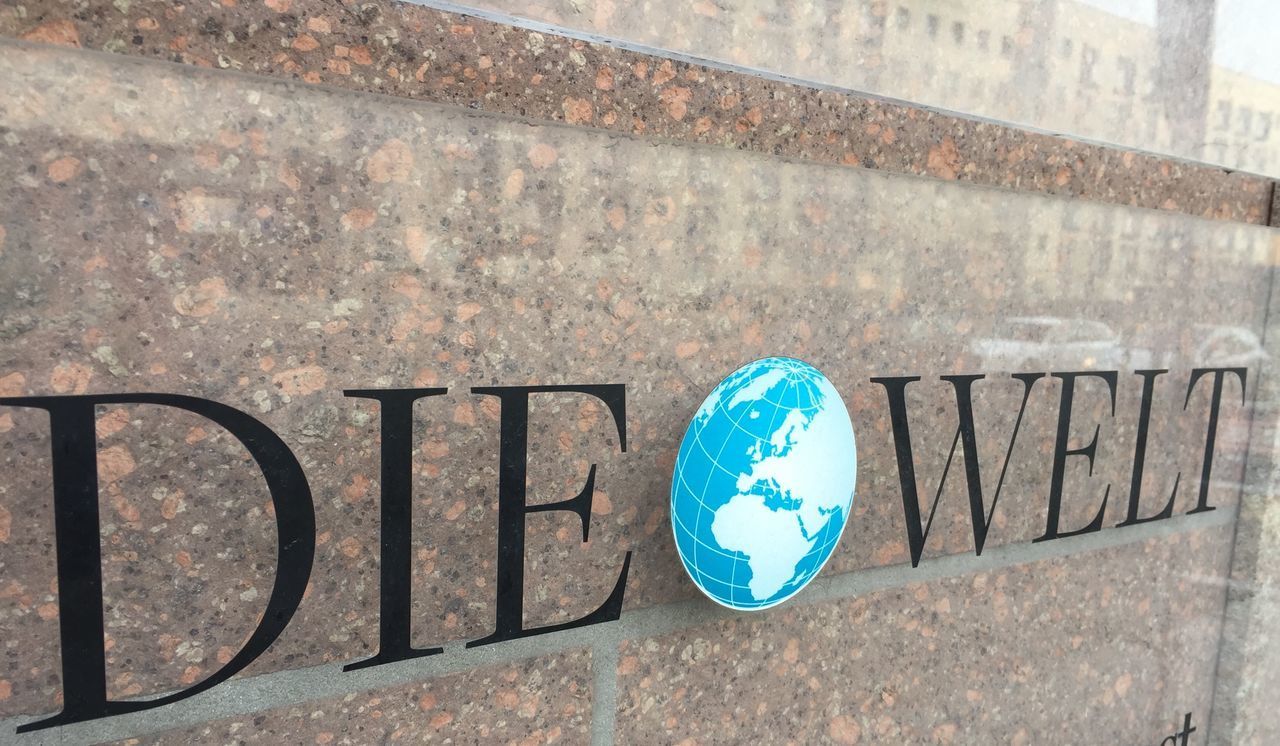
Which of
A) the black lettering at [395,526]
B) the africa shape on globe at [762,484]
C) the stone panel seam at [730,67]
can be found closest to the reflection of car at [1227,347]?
the stone panel seam at [730,67]

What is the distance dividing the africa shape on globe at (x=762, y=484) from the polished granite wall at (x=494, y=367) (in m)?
0.11

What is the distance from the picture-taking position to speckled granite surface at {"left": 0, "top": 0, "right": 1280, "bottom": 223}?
57 centimetres

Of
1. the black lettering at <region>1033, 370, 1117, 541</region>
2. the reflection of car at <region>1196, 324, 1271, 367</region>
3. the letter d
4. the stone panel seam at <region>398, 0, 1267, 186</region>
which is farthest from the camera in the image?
the reflection of car at <region>1196, 324, 1271, 367</region>

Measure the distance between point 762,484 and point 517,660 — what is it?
316 mm

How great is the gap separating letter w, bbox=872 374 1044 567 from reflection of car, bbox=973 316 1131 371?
3 centimetres

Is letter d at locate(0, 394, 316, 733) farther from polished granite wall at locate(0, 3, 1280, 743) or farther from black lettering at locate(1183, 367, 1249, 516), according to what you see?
black lettering at locate(1183, 367, 1249, 516)

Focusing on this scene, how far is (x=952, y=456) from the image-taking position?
980 millimetres

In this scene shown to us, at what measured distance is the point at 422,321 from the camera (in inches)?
26.3

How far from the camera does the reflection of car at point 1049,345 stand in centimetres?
100

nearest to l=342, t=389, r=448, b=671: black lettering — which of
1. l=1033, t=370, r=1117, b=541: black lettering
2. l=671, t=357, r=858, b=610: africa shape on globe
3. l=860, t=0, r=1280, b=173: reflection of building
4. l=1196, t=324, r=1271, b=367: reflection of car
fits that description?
l=671, t=357, r=858, b=610: africa shape on globe

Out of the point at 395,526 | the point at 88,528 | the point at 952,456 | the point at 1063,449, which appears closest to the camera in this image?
the point at 88,528

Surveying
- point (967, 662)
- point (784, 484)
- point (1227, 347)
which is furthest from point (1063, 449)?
point (784, 484)

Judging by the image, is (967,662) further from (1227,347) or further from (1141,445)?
(1227,347)

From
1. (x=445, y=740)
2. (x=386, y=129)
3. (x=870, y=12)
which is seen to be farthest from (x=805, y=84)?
(x=445, y=740)
